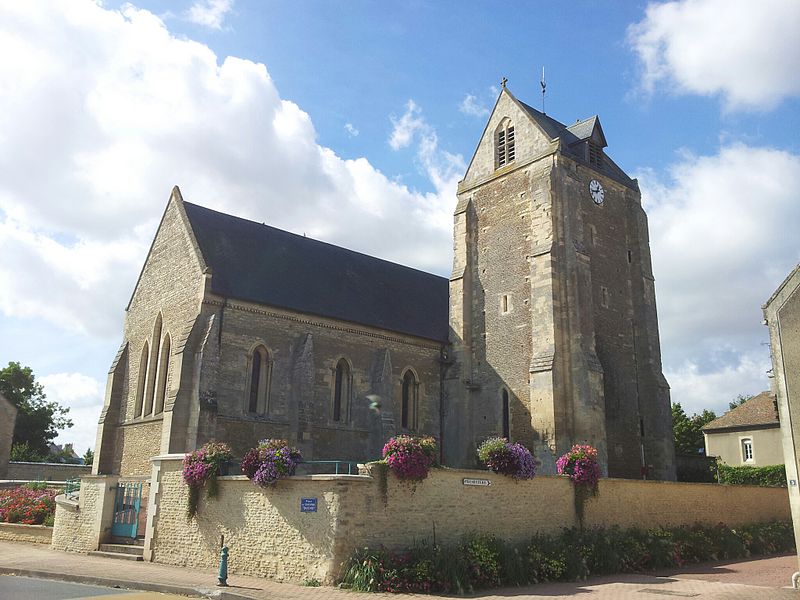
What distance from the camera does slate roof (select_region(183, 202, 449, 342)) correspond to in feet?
82.8

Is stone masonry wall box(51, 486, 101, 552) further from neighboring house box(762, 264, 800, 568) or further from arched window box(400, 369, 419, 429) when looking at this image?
neighboring house box(762, 264, 800, 568)

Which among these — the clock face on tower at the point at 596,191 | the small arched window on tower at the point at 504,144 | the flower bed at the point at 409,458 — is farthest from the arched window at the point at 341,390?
the clock face on tower at the point at 596,191

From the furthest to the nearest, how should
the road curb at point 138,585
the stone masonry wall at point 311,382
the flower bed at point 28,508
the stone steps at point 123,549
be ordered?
the stone masonry wall at point 311,382
the flower bed at point 28,508
the stone steps at point 123,549
the road curb at point 138,585

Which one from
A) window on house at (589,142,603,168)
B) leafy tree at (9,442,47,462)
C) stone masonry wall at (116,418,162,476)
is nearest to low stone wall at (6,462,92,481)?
leafy tree at (9,442,47,462)

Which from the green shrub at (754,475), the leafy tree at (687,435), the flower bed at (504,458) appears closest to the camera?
the flower bed at (504,458)

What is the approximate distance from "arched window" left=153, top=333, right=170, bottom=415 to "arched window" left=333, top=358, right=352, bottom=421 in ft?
20.0

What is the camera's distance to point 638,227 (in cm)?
2977

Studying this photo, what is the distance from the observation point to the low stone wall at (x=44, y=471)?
3119 centimetres

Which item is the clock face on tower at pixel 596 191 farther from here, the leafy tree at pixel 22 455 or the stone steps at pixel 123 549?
the leafy tree at pixel 22 455

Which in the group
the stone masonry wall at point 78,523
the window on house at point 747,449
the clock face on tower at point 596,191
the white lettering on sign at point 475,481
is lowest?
the stone masonry wall at point 78,523

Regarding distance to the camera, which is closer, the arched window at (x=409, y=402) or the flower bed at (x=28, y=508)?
the flower bed at (x=28, y=508)

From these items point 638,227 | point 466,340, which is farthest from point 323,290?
point 638,227

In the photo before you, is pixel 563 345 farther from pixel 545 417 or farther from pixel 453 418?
pixel 453 418

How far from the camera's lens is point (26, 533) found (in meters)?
20.8
